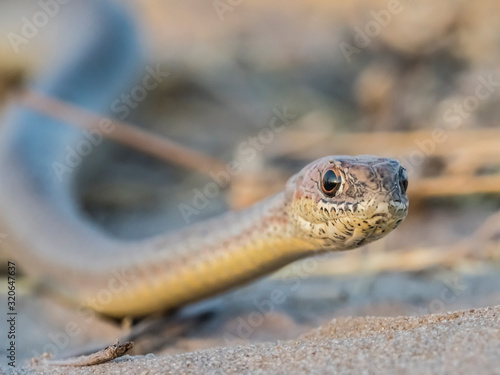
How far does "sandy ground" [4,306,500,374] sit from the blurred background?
71 cm

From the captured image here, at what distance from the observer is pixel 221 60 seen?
603 centimetres

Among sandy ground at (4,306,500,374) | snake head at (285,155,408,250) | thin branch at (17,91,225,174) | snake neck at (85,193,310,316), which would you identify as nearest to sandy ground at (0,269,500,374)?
sandy ground at (4,306,500,374)

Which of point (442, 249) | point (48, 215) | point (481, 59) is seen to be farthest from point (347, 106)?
point (48, 215)

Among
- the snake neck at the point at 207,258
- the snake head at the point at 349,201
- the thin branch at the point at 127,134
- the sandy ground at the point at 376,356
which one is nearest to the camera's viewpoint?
the sandy ground at the point at 376,356

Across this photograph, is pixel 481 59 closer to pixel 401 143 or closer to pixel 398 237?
pixel 401 143

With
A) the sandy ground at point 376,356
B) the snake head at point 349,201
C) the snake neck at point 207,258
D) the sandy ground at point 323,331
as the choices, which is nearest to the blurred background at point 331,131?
the sandy ground at point 323,331

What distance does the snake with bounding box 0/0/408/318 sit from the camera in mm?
2084

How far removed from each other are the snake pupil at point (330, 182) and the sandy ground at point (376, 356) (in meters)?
0.52

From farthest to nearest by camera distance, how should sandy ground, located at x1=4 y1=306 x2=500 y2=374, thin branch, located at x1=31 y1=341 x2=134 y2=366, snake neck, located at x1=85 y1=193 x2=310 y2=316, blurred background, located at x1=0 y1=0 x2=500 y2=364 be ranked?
blurred background, located at x1=0 y1=0 x2=500 y2=364, snake neck, located at x1=85 y1=193 x2=310 y2=316, thin branch, located at x1=31 y1=341 x2=134 y2=366, sandy ground, located at x1=4 y1=306 x2=500 y2=374

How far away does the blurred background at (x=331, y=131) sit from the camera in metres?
2.91

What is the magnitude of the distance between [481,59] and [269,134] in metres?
1.77

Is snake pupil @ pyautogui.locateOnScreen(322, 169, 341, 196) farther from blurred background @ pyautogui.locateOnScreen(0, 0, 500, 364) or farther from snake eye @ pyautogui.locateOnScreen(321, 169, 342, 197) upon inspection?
blurred background @ pyautogui.locateOnScreen(0, 0, 500, 364)

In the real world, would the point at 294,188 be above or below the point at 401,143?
below

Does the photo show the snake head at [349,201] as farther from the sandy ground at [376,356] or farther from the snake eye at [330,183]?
the sandy ground at [376,356]
